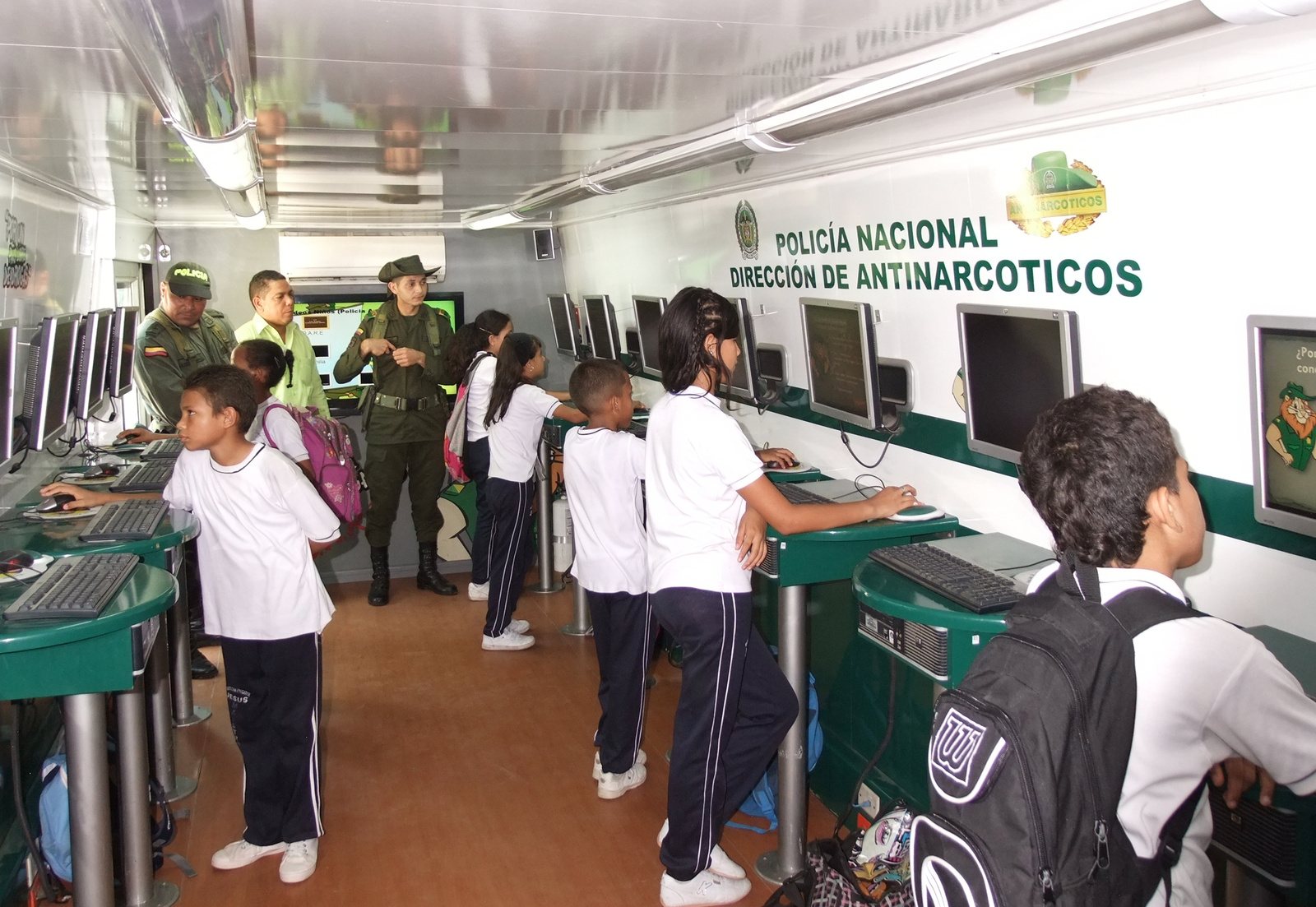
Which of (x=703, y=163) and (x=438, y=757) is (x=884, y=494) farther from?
(x=438, y=757)

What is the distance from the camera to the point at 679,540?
297 cm

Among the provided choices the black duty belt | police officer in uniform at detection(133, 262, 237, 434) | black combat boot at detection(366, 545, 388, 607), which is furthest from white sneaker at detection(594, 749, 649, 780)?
police officer in uniform at detection(133, 262, 237, 434)

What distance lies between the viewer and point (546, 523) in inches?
247

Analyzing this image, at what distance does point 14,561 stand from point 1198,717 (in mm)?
2853

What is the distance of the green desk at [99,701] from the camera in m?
2.47

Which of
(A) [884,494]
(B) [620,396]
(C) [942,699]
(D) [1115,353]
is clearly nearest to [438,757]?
(B) [620,396]

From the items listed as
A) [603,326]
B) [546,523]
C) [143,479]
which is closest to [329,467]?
[143,479]

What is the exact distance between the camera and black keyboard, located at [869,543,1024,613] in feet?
8.42

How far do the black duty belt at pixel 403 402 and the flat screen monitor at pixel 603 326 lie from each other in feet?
3.59

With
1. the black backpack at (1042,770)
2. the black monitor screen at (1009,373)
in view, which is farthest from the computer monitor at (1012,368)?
the black backpack at (1042,770)

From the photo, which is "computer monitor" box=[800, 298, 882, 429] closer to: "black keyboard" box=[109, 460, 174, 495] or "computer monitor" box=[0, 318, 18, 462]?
"black keyboard" box=[109, 460, 174, 495]

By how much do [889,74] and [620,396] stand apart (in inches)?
62.9

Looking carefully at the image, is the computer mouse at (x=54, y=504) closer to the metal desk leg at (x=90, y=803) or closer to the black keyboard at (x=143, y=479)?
the black keyboard at (x=143, y=479)

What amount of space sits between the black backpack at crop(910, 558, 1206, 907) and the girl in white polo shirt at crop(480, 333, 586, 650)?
13.2 feet
